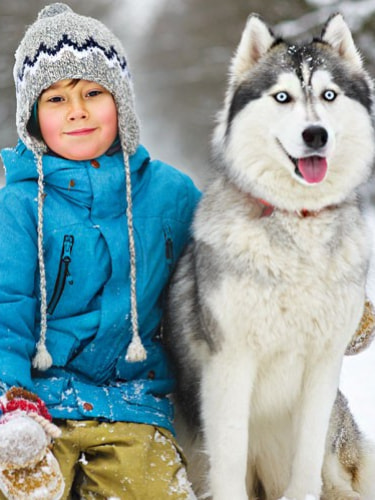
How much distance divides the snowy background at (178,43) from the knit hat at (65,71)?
19.2 ft

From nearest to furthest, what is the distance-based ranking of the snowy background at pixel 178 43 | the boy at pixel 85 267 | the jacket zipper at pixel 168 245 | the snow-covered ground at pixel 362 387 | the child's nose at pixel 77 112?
the boy at pixel 85 267 < the child's nose at pixel 77 112 < the jacket zipper at pixel 168 245 < the snow-covered ground at pixel 362 387 < the snowy background at pixel 178 43

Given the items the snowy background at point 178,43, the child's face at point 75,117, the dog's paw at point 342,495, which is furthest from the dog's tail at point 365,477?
the snowy background at point 178,43

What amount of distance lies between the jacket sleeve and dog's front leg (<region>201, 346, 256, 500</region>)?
0.58 meters

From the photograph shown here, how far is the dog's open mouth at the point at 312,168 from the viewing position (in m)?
1.97

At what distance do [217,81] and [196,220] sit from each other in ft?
22.5

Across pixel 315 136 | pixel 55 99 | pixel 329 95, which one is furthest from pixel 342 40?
pixel 55 99

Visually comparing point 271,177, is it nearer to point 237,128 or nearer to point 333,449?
point 237,128

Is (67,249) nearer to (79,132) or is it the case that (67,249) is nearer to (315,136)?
(79,132)

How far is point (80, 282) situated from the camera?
2.23m

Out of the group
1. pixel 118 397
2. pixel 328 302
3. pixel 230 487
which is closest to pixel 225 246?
pixel 328 302

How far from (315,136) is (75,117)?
0.81 metres

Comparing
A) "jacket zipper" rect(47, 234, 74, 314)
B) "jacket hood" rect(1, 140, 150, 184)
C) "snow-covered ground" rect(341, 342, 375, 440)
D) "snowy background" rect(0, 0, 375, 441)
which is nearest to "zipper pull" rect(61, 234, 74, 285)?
"jacket zipper" rect(47, 234, 74, 314)

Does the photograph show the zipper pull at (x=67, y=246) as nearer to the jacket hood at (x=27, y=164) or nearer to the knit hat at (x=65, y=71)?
the knit hat at (x=65, y=71)

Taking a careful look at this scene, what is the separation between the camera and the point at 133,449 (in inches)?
82.9
